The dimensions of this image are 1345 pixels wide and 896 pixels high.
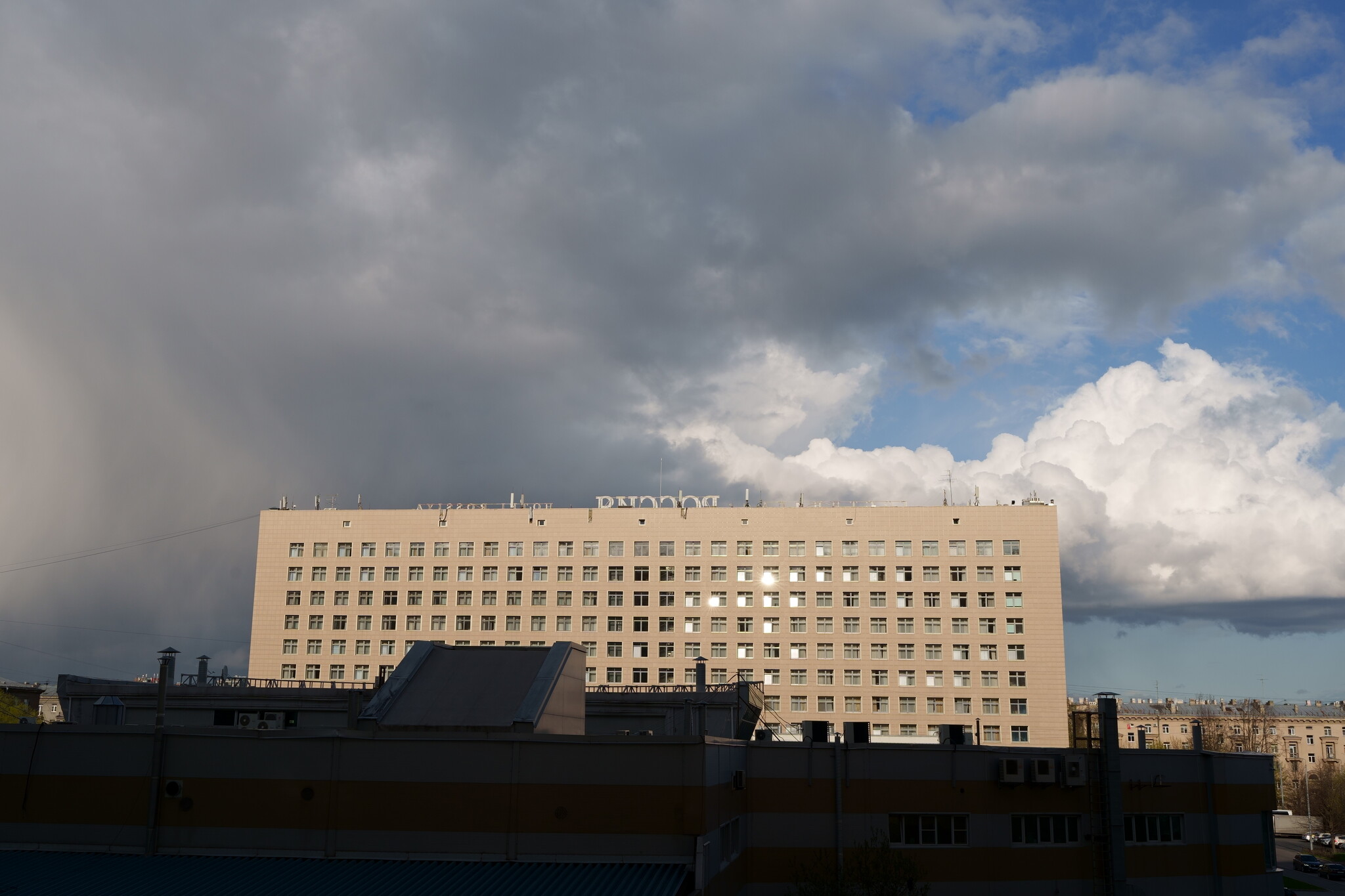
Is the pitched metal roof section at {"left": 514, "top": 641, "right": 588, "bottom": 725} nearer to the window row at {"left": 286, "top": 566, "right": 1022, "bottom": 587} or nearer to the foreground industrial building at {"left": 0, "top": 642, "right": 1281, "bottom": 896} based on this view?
the foreground industrial building at {"left": 0, "top": 642, "right": 1281, "bottom": 896}

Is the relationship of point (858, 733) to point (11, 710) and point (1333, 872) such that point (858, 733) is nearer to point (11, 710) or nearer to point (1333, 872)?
point (1333, 872)

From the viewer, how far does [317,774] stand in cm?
3044

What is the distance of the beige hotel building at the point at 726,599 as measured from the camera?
124 metres

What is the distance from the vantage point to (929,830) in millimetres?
39750

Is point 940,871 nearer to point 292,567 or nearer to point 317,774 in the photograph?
point 317,774

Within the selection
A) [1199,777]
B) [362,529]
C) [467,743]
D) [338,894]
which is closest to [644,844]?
[467,743]

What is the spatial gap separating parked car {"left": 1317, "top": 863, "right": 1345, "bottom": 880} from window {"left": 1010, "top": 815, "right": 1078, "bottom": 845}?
8118 centimetres

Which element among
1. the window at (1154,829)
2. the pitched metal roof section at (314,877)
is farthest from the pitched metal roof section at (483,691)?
the window at (1154,829)

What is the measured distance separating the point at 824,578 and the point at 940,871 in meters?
88.8

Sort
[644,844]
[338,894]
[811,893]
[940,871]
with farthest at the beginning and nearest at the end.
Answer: [940,871]
[811,893]
[644,844]
[338,894]

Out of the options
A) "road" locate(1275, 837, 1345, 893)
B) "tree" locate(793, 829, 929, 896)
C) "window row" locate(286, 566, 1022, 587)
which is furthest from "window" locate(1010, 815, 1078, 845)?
"window row" locate(286, 566, 1022, 587)

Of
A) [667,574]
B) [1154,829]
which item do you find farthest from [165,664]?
[667,574]

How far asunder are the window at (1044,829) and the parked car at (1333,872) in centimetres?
8118

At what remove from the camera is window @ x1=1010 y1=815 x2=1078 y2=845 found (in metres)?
40.6
